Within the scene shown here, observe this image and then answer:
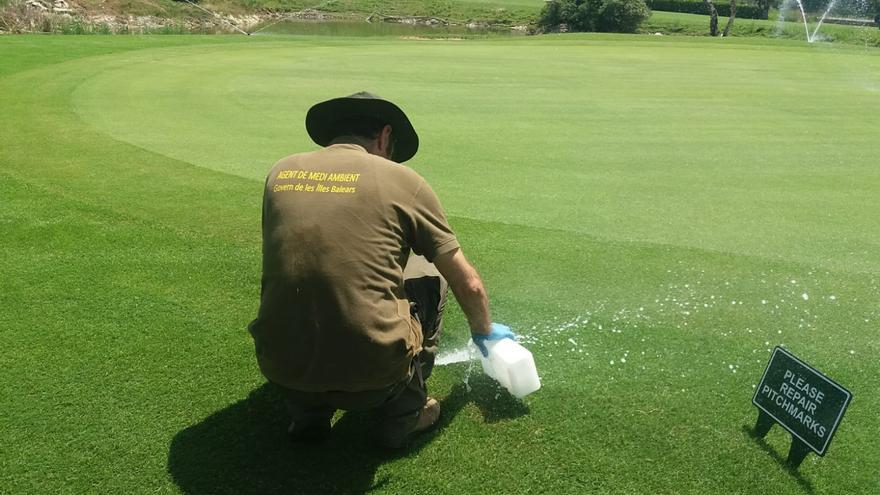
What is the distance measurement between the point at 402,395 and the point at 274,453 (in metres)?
0.55

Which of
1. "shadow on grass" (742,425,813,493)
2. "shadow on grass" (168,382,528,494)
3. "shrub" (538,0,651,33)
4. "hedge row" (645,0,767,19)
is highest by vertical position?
"hedge row" (645,0,767,19)

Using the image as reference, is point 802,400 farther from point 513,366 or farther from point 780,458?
point 513,366

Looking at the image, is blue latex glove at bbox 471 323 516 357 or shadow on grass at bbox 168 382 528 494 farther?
blue latex glove at bbox 471 323 516 357

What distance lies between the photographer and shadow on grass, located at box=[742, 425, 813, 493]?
2535 mm

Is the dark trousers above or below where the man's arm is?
below

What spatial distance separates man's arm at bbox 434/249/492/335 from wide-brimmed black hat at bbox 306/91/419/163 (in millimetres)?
598

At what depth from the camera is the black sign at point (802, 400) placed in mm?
2385

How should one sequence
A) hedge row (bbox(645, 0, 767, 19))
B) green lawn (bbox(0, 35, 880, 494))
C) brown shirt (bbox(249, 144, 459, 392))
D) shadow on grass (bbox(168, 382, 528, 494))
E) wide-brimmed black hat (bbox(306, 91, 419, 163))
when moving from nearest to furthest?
brown shirt (bbox(249, 144, 459, 392)) → shadow on grass (bbox(168, 382, 528, 494)) → green lawn (bbox(0, 35, 880, 494)) → wide-brimmed black hat (bbox(306, 91, 419, 163)) → hedge row (bbox(645, 0, 767, 19))

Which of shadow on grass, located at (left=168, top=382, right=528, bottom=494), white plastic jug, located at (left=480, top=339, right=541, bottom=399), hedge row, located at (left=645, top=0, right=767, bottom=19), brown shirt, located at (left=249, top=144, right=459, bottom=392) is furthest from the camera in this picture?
hedge row, located at (left=645, top=0, right=767, bottom=19)

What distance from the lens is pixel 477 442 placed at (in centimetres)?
276

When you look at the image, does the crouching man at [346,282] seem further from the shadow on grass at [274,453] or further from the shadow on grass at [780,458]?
the shadow on grass at [780,458]

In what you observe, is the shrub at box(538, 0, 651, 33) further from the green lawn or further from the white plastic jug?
the white plastic jug

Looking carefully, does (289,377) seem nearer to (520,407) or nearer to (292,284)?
(292,284)

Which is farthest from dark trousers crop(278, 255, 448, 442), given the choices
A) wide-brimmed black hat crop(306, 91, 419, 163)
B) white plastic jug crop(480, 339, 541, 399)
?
wide-brimmed black hat crop(306, 91, 419, 163)
